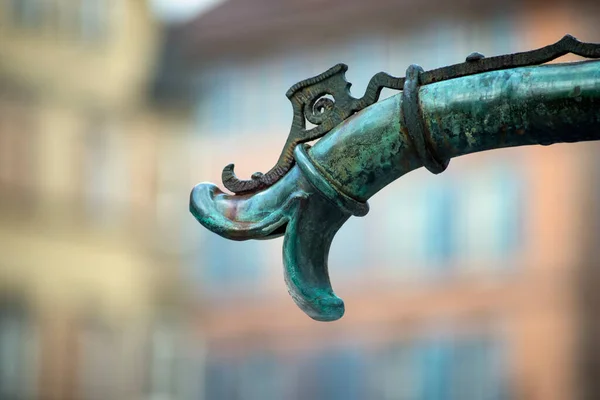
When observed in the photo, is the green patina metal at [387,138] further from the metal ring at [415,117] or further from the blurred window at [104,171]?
the blurred window at [104,171]

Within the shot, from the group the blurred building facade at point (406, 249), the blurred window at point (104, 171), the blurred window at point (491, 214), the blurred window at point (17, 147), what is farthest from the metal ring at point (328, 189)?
the blurred window at point (104, 171)

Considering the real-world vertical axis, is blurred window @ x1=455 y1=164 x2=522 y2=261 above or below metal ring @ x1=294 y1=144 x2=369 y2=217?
above

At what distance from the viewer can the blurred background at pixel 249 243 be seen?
17.5m

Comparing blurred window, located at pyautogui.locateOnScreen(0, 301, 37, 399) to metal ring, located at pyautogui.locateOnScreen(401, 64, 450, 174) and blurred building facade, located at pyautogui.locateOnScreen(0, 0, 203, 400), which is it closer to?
blurred building facade, located at pyautogui.locateOnScreen(0, 0, 203, 400)

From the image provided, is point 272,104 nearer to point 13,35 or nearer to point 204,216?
point 13,35

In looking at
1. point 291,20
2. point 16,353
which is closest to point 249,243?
point 291,20

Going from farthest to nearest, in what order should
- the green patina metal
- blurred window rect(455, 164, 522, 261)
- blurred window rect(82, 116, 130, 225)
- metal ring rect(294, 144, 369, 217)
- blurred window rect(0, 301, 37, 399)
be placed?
blurred window rect(82, 116, 130, 225) → blurred window rect(455, 164, 522, 261) → blurred window rect(0, 301, 37, 399) → metal ring rect(294, 144, 369, 217) → the green patina metal

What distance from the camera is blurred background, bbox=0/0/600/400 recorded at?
1745 centimetres

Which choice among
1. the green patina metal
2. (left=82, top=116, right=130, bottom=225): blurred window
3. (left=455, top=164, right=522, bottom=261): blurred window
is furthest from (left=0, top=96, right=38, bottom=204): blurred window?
the green patina metal

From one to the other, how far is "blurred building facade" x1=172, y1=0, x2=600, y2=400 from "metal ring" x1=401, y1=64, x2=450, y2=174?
50.6ft

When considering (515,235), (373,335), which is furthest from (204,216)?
(373,335)

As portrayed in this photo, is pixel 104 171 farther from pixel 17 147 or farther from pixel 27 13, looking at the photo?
pixel 27 13

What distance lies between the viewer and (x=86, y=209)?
63.8ft

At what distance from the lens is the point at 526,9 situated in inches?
731
